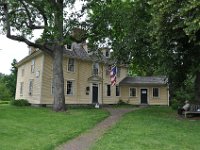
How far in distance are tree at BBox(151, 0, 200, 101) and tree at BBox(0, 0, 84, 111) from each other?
8.08 meters

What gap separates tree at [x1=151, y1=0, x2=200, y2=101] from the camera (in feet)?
50.2

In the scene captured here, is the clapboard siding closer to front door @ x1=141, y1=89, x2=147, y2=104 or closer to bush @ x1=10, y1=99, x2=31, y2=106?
bush @ x1=10, y1=99, x2=31, y2=106

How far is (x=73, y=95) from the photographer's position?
36.7 meters

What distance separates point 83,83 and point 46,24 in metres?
12.6

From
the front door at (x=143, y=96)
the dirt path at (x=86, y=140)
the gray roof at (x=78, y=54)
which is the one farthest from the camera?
the front door at (x=143, y=96)

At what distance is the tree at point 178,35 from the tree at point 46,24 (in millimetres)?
8082

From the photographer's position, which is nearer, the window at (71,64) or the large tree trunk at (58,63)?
the large tree trunk at (58,63)

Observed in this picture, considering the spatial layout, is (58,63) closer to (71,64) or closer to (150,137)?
(71,64)

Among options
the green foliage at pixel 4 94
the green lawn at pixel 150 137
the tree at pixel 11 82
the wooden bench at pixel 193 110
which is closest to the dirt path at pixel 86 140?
the green lawn at pixel 150 137

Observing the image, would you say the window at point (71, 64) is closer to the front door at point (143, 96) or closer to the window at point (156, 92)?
the front door at point (143, 96)

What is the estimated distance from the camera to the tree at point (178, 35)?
602 inches

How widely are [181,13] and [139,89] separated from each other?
29578 millimetres

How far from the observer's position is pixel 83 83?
38125 mm

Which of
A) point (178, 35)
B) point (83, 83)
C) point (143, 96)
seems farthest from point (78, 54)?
point (178, 35)
